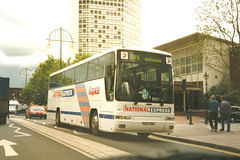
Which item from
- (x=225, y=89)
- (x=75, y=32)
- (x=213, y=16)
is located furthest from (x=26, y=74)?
→ (x=75, y=32)

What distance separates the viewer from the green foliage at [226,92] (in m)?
33.6

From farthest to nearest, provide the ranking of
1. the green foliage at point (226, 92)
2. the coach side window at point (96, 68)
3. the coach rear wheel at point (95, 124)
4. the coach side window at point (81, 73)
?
the green foliage at point (226, 92) → the coach side window at point (81, 73) → the coach side window at point (96, 68) → the coach rear wheel at point (95, 124)

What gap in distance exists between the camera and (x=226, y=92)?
3475 cm

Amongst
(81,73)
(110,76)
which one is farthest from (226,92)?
(110,76)

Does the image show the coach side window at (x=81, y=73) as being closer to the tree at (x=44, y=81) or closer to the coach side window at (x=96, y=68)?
the coach side window at (x=96, y=68)

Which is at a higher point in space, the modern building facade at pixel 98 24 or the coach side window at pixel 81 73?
the modern building facade at pixel 98 24

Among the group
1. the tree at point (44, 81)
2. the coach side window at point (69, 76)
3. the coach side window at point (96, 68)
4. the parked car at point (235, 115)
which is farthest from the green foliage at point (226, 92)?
the tree at point (44, 81)

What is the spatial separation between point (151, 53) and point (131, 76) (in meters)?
1.42

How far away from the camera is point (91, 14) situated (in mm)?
120688

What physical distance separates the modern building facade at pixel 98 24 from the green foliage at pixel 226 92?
84545mm

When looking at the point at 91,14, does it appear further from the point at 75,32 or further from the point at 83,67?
the point at 83,67

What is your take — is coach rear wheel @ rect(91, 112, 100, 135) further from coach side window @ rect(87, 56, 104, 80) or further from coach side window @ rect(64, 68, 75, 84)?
coach side window @ rect(64, 68, 75, 84)

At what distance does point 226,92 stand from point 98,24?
9269cm

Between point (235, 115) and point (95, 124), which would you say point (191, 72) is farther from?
point (95, 124)
